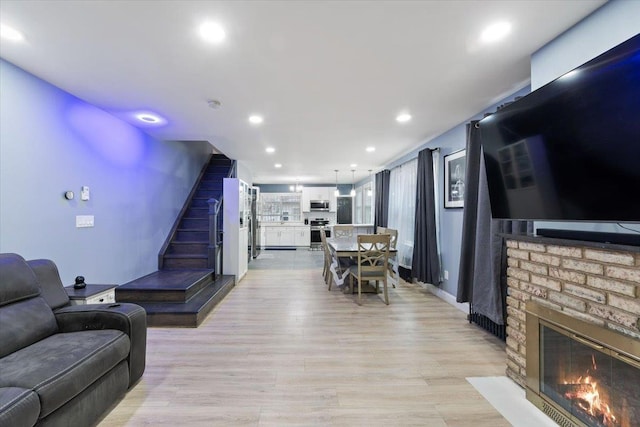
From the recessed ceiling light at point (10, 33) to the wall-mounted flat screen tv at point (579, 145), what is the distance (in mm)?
3332

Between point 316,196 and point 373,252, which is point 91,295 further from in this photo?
point 316,196

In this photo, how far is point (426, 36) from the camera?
1831 mm

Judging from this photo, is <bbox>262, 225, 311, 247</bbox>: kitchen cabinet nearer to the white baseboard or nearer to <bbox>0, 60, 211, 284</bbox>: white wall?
<bbox>0, 60, 211, 284</bbox>: white wall

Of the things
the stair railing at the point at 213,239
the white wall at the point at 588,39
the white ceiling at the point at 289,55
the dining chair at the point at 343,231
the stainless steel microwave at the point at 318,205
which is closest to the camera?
the white wall at the point at 588,39

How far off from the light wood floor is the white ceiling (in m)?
2.47

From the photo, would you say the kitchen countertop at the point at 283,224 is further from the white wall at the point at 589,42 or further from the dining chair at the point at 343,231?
the white wall at the point at 589,42

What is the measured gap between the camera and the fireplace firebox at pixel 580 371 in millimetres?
1312

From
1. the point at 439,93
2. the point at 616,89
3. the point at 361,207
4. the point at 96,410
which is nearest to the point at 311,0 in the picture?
the point at 616,89

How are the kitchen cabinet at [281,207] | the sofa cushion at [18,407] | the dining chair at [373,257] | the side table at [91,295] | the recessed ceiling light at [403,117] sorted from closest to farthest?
the sofa cushion at [18,407] → the side table at [91,295] → the recessed ceiling light at [403,117] → the dining chair at [373,257] → the kitchen cabinet at [281,207]

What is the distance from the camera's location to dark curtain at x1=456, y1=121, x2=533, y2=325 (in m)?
2.55

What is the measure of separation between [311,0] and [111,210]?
3463 mm

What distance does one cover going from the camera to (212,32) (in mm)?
1787

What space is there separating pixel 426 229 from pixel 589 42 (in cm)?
292

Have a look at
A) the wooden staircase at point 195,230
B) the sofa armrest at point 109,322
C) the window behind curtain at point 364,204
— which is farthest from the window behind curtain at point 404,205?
the sofa armrest at point 109,322
